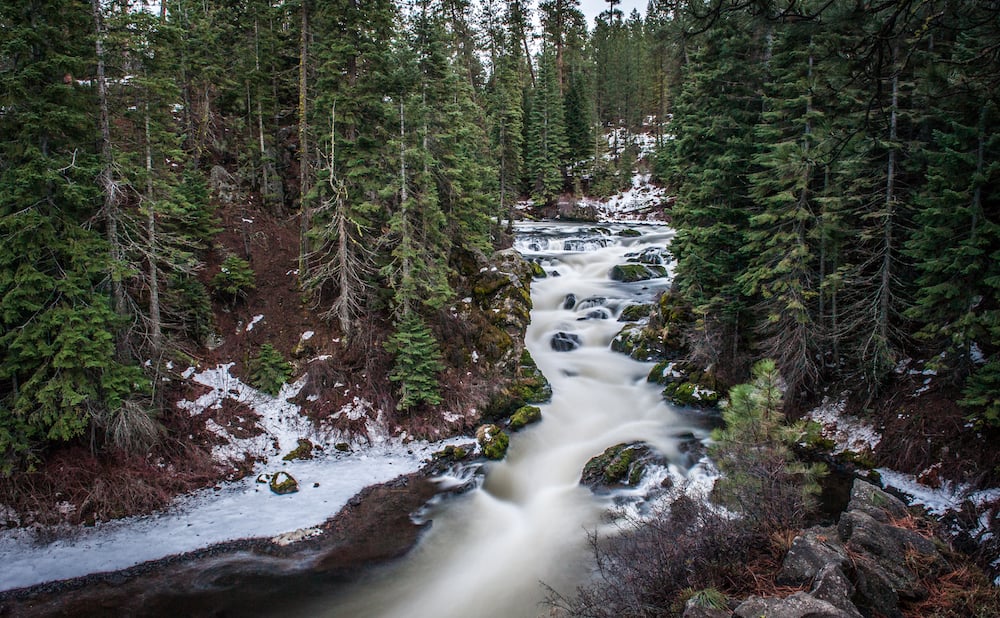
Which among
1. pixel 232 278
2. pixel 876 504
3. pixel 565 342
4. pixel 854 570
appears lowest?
pixel 565 342

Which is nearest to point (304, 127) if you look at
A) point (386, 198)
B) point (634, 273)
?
point (386, 198)

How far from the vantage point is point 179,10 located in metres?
19.8

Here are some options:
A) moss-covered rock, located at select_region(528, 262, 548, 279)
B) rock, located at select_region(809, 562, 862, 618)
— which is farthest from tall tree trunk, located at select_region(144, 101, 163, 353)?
moss-covered rock, located at select_region(528, 262, 548, 279)

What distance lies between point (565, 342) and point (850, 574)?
1634 centimetres

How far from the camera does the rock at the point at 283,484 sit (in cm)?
1191

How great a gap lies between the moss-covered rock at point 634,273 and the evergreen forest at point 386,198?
8215 mm

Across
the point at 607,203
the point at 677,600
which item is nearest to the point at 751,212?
the point at 677,600

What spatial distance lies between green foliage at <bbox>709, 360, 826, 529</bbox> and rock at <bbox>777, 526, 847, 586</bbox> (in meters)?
0.80

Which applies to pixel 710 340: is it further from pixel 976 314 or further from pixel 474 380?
pixel 474 380

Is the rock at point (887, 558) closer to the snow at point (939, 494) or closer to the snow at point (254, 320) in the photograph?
the snow at point (939, 494)

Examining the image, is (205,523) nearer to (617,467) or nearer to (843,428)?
(617,467)

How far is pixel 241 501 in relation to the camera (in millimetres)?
11469

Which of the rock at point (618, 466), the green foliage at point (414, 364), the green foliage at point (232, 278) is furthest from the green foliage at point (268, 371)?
the rock at point (618, 466)

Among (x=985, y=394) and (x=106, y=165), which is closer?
(x=985, y=394)
